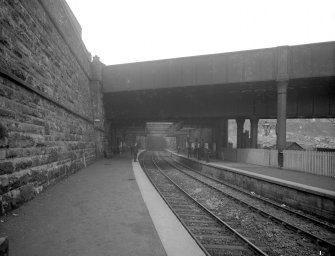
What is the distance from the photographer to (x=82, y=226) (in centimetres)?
488

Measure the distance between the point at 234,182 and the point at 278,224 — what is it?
279 inches

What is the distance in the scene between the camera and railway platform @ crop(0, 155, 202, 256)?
3.89 m

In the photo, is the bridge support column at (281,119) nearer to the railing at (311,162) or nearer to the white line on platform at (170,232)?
the railing at (311,162)

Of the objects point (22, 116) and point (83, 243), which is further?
point (22, 116)

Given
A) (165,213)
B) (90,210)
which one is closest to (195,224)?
(165,213)

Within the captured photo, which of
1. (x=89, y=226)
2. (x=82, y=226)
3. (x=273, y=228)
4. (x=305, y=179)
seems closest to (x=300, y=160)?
(x=305, y=179)

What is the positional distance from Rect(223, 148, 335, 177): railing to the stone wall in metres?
12.6

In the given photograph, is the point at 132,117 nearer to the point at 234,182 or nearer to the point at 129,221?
the point at 234,182

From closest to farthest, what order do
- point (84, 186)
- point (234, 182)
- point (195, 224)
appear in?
point (195, 224)
point (84, 186)
point (234, 182)

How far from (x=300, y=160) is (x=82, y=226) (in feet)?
44.7

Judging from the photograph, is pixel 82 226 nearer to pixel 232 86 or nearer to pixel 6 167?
pixel 6 167

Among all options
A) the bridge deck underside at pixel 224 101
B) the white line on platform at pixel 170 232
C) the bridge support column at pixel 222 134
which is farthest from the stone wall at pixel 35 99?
the bridge support column at pixel 222 134

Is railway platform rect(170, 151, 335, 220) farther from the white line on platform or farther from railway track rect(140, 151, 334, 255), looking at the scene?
the white line on platform

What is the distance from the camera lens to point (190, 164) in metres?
26.0
